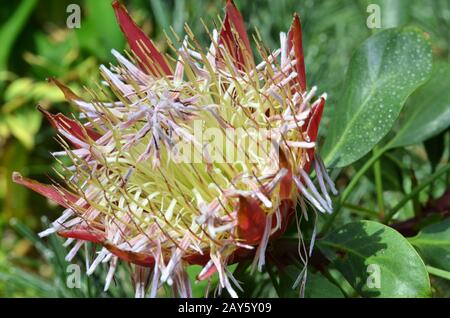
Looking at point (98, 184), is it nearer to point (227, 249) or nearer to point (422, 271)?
point (227, 249)

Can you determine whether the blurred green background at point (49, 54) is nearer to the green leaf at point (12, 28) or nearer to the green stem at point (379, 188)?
the green leaf at point (12, 28)

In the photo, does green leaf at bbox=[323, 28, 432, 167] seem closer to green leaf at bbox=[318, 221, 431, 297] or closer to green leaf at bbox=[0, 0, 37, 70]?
green leaf at bbox=[318, 221, 431, 297]

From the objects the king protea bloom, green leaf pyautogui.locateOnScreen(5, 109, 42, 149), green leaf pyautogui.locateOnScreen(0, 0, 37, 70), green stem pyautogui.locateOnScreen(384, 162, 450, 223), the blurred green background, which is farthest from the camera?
green leaf pyautogui.locateOnScreen(0, 0, 37, 70)

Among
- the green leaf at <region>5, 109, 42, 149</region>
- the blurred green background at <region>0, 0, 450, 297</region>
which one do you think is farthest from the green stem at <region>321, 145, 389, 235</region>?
the green leaf at <region>5, 109, 42, 149</region>

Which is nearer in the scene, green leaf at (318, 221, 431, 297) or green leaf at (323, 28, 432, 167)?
green leaf at (318, 221, 431, 297)

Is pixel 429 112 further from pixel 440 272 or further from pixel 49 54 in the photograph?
pixel 49 54

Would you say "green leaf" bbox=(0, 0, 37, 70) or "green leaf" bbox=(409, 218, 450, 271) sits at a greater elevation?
"green leaf" bbox=(0, 0, 37, 70)

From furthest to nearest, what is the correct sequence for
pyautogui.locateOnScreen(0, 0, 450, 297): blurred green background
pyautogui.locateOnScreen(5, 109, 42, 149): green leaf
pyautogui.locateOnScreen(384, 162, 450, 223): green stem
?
pyautogui.locateOnScreen(5, 109, 42, 149): green leaf, pyautogui.locateOnScreen(0, 0, 450, 297): blurred green background, pyautogui.locateOnScreen(384, 162, 450, 223): green stem

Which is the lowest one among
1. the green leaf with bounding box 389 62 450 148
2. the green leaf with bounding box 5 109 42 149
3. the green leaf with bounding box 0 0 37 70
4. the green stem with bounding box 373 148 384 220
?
the green stem with bounding box 373 148 384 220
